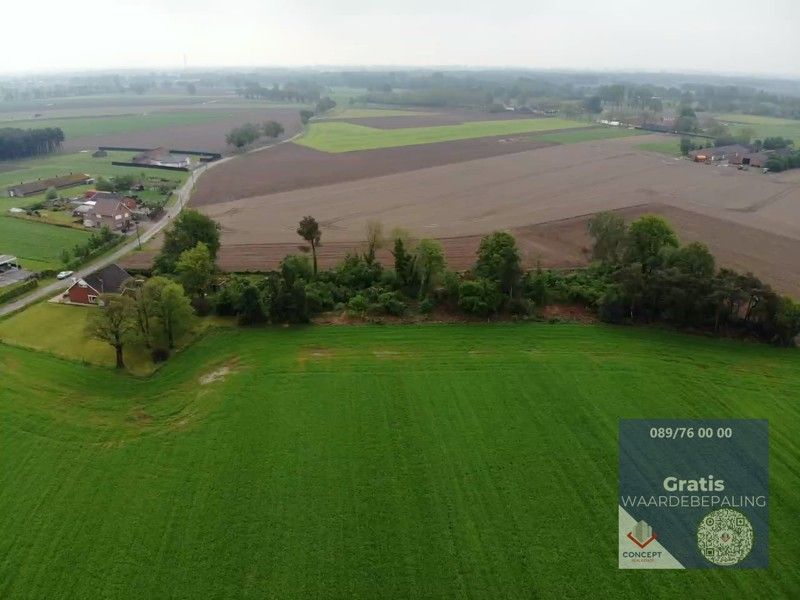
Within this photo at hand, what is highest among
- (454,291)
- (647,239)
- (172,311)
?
(647,239)

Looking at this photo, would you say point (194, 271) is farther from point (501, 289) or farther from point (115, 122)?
point (115, 122)

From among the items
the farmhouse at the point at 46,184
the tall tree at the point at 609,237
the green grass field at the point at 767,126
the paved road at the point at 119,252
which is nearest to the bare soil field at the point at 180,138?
the paved road at the point at 119,252

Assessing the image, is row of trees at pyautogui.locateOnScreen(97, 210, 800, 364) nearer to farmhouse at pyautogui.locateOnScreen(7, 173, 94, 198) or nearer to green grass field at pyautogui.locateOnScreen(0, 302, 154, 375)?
green grass field at pyautogui.locateOnScreen(0, 302, 154, 375)

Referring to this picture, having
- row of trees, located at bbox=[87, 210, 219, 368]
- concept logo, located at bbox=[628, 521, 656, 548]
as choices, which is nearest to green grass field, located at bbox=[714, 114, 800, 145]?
concept logo, located at bbox=[628, 521, 656, 548]

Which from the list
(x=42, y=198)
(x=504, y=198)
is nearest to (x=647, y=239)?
(x=504, y=198)

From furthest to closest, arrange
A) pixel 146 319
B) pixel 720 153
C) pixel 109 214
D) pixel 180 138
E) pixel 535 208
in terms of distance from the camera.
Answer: pixel 180 138 → pixel 720 153 → pixel 535 208 → pixel 109 214 → pixel 146 319

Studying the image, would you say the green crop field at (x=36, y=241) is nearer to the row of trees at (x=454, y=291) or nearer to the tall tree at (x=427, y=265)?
the row of trees at (x=454, y=291)
